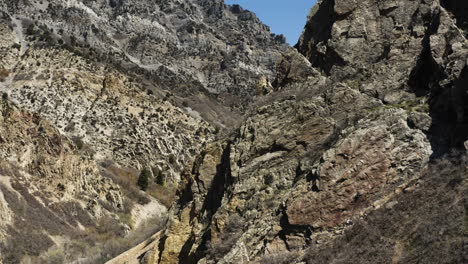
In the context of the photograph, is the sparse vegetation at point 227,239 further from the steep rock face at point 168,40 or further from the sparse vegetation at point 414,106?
the steep rock face at point 168,40

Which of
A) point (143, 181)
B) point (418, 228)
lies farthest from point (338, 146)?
point (143, 181)

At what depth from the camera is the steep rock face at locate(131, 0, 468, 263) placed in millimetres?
14570

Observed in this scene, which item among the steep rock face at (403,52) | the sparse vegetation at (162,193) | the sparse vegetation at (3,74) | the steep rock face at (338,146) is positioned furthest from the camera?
the sparse vegetation at (3,74)

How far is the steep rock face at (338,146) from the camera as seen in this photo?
47.8 feet

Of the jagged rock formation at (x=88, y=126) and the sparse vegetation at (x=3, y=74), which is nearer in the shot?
the jagged rock formation at (x=88, y=126)

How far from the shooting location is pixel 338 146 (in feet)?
50.9

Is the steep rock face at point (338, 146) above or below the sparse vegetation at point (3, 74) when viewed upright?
below

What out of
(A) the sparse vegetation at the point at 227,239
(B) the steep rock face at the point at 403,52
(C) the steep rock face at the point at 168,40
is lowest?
(A) the sparse vegetation at the point at 227,239

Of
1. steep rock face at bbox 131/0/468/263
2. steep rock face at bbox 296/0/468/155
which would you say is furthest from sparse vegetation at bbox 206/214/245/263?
steep rock face at bbox 296/0/468/155

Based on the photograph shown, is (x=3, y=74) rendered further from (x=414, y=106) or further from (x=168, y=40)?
(x=168, y=40)

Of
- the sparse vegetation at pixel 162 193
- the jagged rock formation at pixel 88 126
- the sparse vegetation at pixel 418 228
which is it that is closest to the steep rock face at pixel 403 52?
the sparse vegetation at pixel 418 228

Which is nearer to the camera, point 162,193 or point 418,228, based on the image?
point 418,228

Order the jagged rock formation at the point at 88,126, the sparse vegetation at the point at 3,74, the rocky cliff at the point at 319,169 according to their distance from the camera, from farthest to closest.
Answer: the sparse vegetation at the point at 3,74, the jagged rock formation at the point at 88,126, the rocky cliff at the point at 319,169

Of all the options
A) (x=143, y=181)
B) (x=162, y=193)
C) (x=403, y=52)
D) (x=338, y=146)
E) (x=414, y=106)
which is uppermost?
(x=403, y=52)
